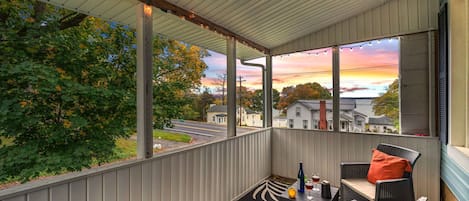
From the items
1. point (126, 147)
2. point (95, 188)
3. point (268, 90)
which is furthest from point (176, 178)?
point (268, 90)

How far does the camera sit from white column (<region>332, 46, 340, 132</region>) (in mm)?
3717

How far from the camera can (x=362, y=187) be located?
256 centimetres

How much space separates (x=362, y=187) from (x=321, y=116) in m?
1.53

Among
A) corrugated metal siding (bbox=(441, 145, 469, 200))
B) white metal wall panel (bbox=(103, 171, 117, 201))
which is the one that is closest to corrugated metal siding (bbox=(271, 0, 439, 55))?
corrugated metal siding (bbox=(441, 145, 469, 200))

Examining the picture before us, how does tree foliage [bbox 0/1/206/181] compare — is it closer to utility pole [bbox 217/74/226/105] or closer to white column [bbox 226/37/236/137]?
utility pole [bbox 217/74/226/105]

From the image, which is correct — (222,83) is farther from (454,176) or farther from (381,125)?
(454,176)

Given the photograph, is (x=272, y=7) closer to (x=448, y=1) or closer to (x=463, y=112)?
(x=448, y=1)

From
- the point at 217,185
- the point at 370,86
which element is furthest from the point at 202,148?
the point at 370,86

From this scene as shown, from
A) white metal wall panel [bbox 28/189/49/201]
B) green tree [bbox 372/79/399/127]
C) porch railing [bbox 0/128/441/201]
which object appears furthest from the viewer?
green tree [bbox 372/79/399/127]

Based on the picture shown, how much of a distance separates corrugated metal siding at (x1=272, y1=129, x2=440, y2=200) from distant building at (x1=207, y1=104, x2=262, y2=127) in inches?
20.0

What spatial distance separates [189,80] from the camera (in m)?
2.82

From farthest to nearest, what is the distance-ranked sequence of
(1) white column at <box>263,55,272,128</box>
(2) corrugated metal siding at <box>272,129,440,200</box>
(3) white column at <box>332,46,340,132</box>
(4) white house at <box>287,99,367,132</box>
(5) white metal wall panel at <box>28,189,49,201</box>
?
(1) white column at <box>263,55,272,128</box> → (3) white column at <box>332,46,340,132</box> → (4) white house at <box>287,99,367,132</box> → (2) corrugated metal siding at <box>272,129,440,200</box> → (5) white metal wall panel at <box>28,189,49,201</box>

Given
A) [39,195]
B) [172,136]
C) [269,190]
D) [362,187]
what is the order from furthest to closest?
[269,190] → [362,187] → [172,136] → [39,195]

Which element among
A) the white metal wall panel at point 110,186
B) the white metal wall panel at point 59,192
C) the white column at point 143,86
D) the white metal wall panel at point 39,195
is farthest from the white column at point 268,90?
the white metal wall panel at point 39,195
